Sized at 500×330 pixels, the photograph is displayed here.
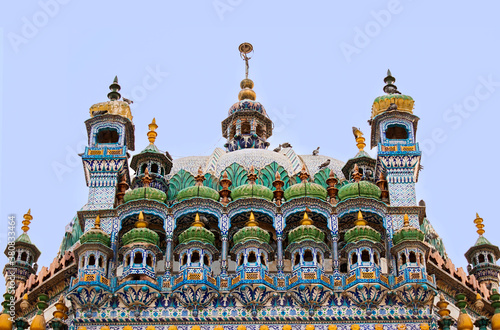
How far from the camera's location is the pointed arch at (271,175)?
29.7m

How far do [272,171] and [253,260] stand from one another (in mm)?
5886

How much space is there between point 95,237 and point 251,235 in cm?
383

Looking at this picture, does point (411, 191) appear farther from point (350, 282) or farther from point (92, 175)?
point (92, 175)

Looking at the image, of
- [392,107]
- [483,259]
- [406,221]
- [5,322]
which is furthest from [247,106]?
[5,322]

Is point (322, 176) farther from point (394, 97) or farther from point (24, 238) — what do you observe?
point (24, 238)

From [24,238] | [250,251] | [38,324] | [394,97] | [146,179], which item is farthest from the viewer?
[24,238]

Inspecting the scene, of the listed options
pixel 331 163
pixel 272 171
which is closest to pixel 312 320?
pixel 272 171

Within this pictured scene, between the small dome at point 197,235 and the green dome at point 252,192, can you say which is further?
the green dome at point 252,192

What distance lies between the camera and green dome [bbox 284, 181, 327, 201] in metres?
26.3

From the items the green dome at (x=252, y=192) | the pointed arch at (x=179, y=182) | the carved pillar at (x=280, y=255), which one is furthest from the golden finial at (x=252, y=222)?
the pointed arch at (x=179, y=182)

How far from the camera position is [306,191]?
86.4ft

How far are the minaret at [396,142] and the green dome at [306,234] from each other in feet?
7.43

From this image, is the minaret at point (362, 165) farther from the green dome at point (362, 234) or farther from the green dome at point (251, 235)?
the green dome at point (251, 235)

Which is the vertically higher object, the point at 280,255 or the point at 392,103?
the point at 392,103
